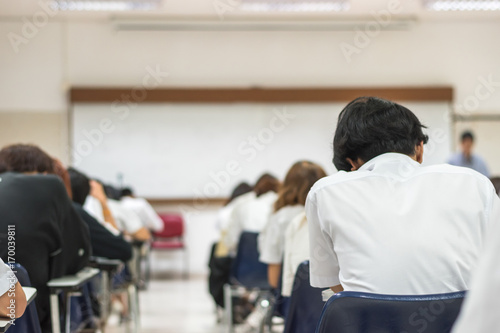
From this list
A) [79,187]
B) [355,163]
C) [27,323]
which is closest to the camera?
[355,163]

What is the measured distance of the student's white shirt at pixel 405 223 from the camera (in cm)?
153

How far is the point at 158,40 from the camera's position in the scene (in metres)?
9.08

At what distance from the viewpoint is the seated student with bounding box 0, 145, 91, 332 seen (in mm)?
2662

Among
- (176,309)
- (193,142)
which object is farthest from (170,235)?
(176,309)

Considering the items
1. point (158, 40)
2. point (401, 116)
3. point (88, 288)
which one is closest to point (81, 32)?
point (158, 40)

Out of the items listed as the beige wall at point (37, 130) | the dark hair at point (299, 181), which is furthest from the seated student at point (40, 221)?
the beige wall at point (37, 130)

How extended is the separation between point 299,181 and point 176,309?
3.34 meters

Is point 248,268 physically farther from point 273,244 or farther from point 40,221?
point 40,221

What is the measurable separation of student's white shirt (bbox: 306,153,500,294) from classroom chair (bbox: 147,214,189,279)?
7.26 metres

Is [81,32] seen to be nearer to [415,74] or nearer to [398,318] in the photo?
[415,74]

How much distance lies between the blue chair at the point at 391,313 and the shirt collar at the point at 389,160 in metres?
0.40

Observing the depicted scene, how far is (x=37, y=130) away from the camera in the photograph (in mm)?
9000

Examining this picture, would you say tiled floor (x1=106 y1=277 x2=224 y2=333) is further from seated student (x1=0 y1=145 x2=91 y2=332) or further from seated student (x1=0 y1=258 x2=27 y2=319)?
seated student (x1=0 y1=258 x2=27 y2=319)

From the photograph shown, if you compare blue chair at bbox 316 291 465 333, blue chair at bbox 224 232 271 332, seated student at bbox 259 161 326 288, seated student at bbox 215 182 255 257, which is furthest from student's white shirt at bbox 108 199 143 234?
blue chair at bbox 316 291 465 333
